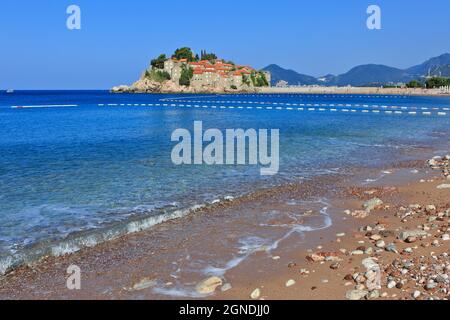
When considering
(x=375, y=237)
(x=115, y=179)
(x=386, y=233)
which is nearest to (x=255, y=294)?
(x=375, y=237)

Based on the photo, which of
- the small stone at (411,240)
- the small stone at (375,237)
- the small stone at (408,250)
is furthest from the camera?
the small stone at (375,237)

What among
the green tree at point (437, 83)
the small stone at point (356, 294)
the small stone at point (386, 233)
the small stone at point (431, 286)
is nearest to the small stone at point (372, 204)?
the small stone at point (386, 233)

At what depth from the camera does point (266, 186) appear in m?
15.1

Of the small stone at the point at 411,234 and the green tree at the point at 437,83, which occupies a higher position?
the green tree at the point at 437,83

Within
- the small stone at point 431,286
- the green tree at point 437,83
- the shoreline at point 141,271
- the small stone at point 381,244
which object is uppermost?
the green tree at point 437,83

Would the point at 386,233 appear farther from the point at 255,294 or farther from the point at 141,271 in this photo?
the point at 141,271

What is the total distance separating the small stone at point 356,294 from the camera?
20.5ft

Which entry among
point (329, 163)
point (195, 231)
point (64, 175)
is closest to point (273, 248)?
point (195, 231)

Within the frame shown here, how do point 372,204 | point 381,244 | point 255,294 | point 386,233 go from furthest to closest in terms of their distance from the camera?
point 372,204 → point 386,233 → point 381,244 → point 255,294

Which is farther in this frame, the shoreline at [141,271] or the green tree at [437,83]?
the green tree at [437,83]

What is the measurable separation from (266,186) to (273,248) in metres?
6.36

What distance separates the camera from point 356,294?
20.6 ft

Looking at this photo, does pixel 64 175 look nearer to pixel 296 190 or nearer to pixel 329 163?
pixel 296 190

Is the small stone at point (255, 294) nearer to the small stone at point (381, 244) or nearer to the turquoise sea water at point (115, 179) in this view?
the small stone at point (381, 244)
